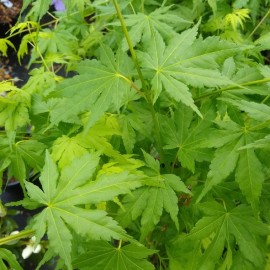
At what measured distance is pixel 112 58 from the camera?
2.96 feet

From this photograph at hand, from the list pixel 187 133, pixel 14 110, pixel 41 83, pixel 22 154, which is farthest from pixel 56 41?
pixel 187 133

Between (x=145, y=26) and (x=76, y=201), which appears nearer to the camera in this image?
(x=76, y=201)

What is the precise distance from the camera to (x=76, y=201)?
0.74 meters

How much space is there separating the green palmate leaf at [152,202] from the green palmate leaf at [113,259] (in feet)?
0.15

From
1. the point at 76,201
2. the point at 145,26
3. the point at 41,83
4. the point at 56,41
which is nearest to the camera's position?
the point at 76,201

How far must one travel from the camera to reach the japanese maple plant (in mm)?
765

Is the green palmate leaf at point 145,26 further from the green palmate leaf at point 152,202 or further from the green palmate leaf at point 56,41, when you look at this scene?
the green palmate leaf at point 56,41

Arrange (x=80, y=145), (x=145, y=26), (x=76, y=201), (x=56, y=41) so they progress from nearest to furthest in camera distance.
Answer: (x=76, y=201)
(x=80, y=145)
(x=145, y=26)
(x=56, y=41)

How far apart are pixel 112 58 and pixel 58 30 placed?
68 centimetres

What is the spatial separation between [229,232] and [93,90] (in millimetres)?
456

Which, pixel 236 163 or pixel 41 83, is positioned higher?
pixel 41 83

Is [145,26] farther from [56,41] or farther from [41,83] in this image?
[56,41]

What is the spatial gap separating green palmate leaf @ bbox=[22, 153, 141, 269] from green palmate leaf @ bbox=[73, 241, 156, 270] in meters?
0.17

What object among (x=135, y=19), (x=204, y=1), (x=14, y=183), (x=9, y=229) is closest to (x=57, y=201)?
(x=135, y=19)
